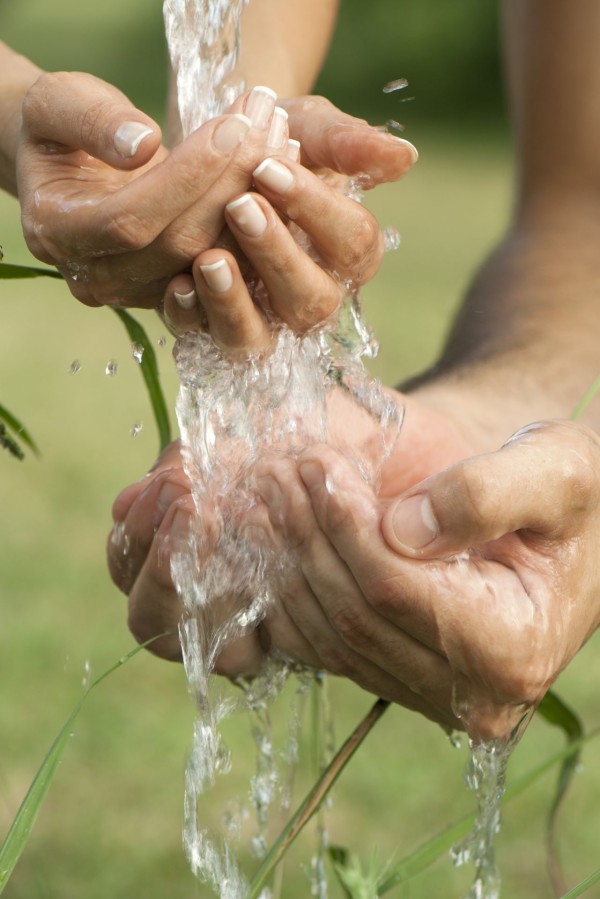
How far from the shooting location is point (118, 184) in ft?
2.75

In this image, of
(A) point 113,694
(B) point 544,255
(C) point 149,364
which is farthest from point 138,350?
(A) point 113,694

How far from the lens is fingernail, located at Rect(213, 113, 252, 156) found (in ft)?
2.43

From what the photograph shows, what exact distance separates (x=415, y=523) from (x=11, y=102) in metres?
0.44

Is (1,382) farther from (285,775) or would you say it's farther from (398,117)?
(398,117)

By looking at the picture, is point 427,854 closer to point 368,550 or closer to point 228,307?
point 368,550

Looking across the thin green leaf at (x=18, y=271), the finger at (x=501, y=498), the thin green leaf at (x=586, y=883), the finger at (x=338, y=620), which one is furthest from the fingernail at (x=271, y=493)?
A: the thin green leaf at (x=586, y=883)

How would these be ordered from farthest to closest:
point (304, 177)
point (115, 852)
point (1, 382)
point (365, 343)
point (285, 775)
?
1. point (1, 382)
2. point (285, 775)
3. point (115, 852)
4. point (365, 343)
5. point (304, 177)

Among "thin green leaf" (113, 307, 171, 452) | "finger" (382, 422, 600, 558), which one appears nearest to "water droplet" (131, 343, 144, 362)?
"thin green leaf" (113, 307, 171, 452)

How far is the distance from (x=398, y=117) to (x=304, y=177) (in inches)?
431

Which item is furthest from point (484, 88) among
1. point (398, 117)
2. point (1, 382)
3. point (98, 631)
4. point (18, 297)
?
point (98, 631)

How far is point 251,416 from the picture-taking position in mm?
939

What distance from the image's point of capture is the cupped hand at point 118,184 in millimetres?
739

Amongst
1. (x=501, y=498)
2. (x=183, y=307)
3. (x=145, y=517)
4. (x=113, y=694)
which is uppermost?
(x=183, y=307)

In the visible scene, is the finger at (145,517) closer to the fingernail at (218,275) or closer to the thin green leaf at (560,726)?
the fingernail at (218,275)
